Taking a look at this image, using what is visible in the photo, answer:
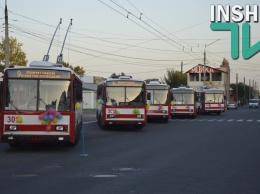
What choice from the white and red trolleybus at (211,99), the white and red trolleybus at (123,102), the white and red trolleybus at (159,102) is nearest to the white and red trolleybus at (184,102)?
the white and red trolleybus at (159,102)

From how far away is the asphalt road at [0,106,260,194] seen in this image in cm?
921

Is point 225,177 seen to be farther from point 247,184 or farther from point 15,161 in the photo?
point 15,161

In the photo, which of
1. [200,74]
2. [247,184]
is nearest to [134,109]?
[247,184]

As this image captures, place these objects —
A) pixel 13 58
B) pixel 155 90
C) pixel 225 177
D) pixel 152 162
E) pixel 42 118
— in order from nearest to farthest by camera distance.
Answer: pixel 225 177 → pixel 152 162 → pixel 42 118 → pixel 155 90 → pixel 13 58

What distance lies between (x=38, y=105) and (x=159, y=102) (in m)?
19.7

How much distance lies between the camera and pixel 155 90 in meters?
34.3

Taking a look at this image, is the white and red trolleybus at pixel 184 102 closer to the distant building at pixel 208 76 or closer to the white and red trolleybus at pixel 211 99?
the white and red trolleybus at pixel 211 99

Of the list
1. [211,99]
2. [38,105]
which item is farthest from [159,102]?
[38,105]

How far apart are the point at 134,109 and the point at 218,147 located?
8.69m

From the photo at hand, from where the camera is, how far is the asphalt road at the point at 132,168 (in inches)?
363

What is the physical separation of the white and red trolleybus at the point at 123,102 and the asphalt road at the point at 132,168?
23.2 ft

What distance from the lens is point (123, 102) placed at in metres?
25.5

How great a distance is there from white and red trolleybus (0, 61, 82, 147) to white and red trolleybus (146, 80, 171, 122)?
1867 centimetres

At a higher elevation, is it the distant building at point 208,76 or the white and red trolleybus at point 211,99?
the distant building at point 208,76
